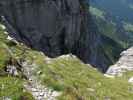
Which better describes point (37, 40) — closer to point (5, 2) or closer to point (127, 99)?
point (5, 2)

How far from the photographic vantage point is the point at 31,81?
34.0m

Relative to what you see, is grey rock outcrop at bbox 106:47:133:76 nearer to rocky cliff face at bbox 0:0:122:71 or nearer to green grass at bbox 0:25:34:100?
rocky cliff face at bbox 0:0:122:71

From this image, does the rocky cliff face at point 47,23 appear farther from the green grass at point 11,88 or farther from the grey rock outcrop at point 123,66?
the green grass at point 11,88

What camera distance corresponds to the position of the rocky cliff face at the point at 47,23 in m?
132

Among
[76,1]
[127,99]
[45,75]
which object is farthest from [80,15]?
[45,75]

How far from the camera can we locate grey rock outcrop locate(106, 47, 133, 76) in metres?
124

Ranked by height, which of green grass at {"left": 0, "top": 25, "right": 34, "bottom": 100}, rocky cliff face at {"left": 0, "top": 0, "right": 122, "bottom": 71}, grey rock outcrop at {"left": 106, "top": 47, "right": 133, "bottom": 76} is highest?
green grass at {"left": 0, "top": 25, "right": 34, "bottom": 100}

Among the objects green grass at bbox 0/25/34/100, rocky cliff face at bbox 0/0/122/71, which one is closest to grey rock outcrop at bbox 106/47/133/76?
rocky cliff face at bbox 0/0/122/71

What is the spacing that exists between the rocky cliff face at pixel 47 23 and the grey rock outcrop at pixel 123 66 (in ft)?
100

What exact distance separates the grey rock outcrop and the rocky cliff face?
100 feet

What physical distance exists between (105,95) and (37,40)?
301ft

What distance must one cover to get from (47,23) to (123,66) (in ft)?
120

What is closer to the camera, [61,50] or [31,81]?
[31,81]

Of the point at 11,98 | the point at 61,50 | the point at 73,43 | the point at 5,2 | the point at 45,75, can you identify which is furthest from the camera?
the point at 73,43
